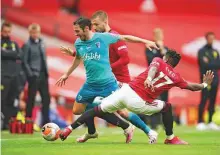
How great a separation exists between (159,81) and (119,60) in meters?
1.37

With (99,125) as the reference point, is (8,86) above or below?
above

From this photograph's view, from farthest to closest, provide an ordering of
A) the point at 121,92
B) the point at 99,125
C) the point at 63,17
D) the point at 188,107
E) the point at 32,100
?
the point at 63,17 < the point at 188,107 < the point at 99,125 < the point at 32,100 < the point at 121,92

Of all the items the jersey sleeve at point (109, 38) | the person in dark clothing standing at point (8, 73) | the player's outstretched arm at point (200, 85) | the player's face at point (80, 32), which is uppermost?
the player's face at point (80, 32)

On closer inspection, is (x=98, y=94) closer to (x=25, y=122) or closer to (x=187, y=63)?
(x=25, y=122)

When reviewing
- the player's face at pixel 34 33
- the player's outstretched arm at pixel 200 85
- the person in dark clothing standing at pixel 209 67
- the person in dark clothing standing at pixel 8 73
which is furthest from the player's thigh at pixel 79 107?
the person in dark clothing standing at pixel 209 67

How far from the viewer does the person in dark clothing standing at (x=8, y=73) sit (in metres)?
16.5

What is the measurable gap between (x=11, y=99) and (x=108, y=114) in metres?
5.60

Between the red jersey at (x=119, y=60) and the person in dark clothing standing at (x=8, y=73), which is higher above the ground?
the red jersey at (x=119, y=60)

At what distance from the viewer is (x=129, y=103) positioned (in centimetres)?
1129

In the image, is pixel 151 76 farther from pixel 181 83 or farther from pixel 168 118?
pixel 168 118

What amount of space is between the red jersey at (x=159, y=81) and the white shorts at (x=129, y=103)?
0.22ft

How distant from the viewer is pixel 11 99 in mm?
17250

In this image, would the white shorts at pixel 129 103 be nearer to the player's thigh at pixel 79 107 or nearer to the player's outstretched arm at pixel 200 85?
the player's outstretched arm at pixel 200 85

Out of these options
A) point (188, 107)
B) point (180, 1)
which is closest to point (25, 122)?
point (188, 107)
